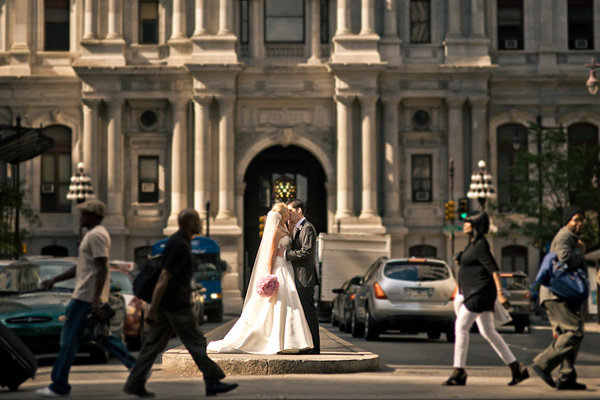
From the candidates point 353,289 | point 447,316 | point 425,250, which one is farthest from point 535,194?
point 447,316

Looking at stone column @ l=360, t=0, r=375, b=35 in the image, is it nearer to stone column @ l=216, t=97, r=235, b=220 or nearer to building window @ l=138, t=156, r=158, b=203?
stone column @ l=216, t=97, r=235, b=220

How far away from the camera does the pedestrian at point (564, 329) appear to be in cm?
1301

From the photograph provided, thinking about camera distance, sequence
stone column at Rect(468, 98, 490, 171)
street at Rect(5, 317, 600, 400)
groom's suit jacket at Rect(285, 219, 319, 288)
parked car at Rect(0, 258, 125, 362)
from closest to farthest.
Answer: street at Rect(5, 317, 600, 400) < groom's suit jacket at Rect(285, 219, 319, 288) < parked car at Rect(0, 258, 125, 362) < stone column at Rect(468, 98, 490, 171)

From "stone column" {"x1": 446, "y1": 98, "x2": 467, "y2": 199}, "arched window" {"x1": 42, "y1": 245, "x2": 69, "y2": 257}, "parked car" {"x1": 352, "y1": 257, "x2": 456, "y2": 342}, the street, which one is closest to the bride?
the street

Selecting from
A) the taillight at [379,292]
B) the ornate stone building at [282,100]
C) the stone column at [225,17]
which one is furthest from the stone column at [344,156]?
the taillight at [379,292]

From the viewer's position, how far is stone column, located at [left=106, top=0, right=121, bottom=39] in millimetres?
55969

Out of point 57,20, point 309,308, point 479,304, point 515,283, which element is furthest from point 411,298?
point 57,20

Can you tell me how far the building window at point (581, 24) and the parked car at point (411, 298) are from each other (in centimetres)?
3538

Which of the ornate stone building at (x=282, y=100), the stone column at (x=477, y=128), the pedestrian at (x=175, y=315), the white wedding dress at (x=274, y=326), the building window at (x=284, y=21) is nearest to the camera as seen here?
the pedestrian at (x=175, y=315)

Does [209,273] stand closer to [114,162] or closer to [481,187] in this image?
[481,187]

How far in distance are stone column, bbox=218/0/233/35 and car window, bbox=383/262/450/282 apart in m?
32.2

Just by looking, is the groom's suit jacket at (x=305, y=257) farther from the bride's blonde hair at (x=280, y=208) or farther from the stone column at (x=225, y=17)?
the stone column at (x=225, y=17)

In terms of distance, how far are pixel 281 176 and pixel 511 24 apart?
1323 centimetres

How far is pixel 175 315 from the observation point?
1202cm
